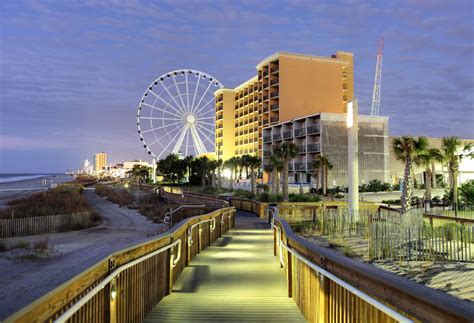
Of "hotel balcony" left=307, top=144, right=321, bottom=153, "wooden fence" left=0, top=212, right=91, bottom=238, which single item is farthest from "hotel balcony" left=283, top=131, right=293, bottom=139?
"wooden fence" left=0, top=212, right=91, bottom=238

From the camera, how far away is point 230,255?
1239 centimetres

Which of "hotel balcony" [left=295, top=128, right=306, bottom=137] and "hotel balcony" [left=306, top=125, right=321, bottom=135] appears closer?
"hotel balcony" [left=306, top=125, right=321, bottom=135]

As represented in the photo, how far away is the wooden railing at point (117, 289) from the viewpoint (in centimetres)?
335

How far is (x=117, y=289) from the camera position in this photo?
16.8ft

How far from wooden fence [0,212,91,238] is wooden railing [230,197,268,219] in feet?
38.5

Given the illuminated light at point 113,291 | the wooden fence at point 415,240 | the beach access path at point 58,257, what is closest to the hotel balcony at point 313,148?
the beach access path at point 58,257

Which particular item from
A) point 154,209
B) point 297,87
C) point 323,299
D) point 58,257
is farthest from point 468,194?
point 297,87

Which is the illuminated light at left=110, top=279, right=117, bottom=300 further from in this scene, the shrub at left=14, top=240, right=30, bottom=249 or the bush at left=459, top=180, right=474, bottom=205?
the bush at left=459, top=180, right=474, bottom=205

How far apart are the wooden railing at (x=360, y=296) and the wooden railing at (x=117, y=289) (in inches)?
90.6

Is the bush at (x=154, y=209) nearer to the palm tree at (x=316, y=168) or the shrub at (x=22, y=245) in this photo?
the shrub at (x=22, y=245)

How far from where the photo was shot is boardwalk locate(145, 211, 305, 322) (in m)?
6.57

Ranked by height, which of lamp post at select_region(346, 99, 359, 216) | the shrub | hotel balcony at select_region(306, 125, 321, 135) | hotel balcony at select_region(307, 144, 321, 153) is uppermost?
hotel balcony at select_region(306, 125, 321, 135)

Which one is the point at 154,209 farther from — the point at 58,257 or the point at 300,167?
the point at 300,167

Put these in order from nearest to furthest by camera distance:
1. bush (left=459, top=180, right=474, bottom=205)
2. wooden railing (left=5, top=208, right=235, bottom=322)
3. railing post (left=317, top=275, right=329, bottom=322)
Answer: wooden railing (left=5, top=208, right=235, bottom=322) → railing post (left=317, top=275, right=329, bottom=322) → bush (left=459, top=180, right=474, bottom=205)
